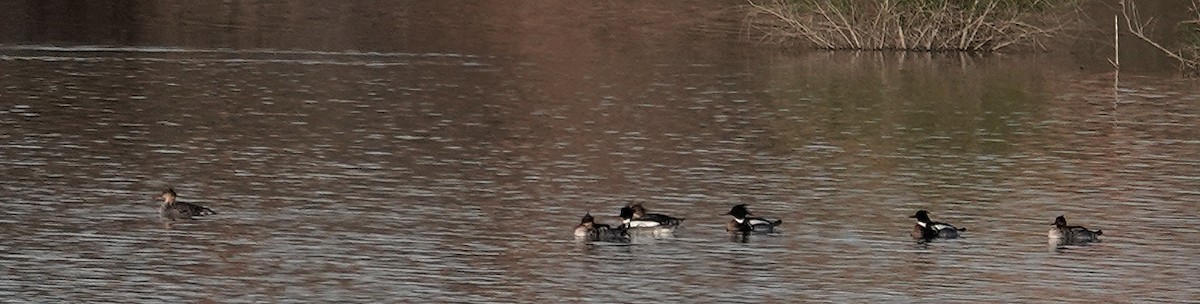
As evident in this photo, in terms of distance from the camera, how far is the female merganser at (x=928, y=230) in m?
22.6

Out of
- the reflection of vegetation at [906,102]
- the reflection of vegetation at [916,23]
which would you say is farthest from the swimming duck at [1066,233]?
the reflection of vegetation at [916,23]

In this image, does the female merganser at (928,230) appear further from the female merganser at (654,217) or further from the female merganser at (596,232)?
the female merganser at (596,232)

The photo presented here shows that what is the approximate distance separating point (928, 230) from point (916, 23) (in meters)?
30.2

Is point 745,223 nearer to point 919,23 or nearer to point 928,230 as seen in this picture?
point 928,230

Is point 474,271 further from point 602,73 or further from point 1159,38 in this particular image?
point 1159,38

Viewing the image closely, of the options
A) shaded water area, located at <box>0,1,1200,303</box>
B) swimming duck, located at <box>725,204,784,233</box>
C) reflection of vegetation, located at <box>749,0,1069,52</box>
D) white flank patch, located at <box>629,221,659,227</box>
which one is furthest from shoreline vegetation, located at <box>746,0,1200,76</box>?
white flank patch, located at <box>629,221,659,227</box>

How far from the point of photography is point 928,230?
22.6m

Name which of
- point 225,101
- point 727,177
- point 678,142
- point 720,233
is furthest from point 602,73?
point 720,233

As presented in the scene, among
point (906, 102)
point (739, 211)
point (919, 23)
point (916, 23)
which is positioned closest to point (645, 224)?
point (739, 211)

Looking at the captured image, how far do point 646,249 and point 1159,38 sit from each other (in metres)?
37.8

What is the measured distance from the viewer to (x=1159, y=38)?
56.9 metres

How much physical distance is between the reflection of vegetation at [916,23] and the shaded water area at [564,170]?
1.07 meters

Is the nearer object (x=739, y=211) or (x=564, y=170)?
(x=739, y=211)

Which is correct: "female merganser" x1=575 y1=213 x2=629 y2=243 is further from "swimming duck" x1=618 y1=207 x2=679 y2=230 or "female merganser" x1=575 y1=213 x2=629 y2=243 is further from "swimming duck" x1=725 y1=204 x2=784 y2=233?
"swimming duck" x1=725 y1=204 x2=784 y2=233
